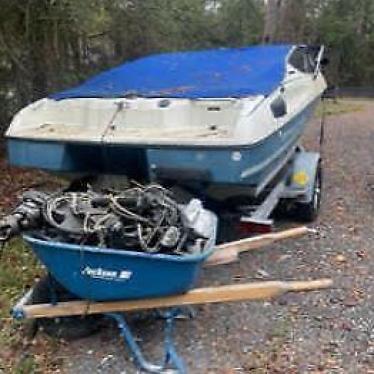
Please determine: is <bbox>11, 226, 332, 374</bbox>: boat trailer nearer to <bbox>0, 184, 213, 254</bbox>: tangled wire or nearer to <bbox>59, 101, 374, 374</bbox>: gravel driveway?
<bbox>59, 101, 374, 374</bbox>: gravel driveway

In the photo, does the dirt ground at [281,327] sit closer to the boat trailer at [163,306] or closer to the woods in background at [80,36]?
the boat trailer at [163,306]

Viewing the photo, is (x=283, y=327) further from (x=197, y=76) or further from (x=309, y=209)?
(x=197, y=76)

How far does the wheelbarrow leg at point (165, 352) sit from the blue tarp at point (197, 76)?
1797mm

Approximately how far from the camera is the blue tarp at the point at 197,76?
4770mm

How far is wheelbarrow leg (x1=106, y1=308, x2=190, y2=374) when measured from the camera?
3.31m

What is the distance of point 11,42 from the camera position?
754 cm

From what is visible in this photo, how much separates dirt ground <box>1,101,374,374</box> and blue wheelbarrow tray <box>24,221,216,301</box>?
0.39m

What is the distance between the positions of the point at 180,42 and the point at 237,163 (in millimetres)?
8276

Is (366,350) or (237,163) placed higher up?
(237,163)

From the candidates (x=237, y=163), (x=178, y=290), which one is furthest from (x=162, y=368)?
(x=237, y=163)

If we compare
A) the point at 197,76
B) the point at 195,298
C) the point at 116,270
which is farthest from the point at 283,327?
the point at 197,76

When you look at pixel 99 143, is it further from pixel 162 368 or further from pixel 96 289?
pixel 162 368

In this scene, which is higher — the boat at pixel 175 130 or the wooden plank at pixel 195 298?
the boat at pixel 175 130

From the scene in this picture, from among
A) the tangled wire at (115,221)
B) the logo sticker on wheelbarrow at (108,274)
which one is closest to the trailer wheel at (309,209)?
the tangled wire at (115,221)
